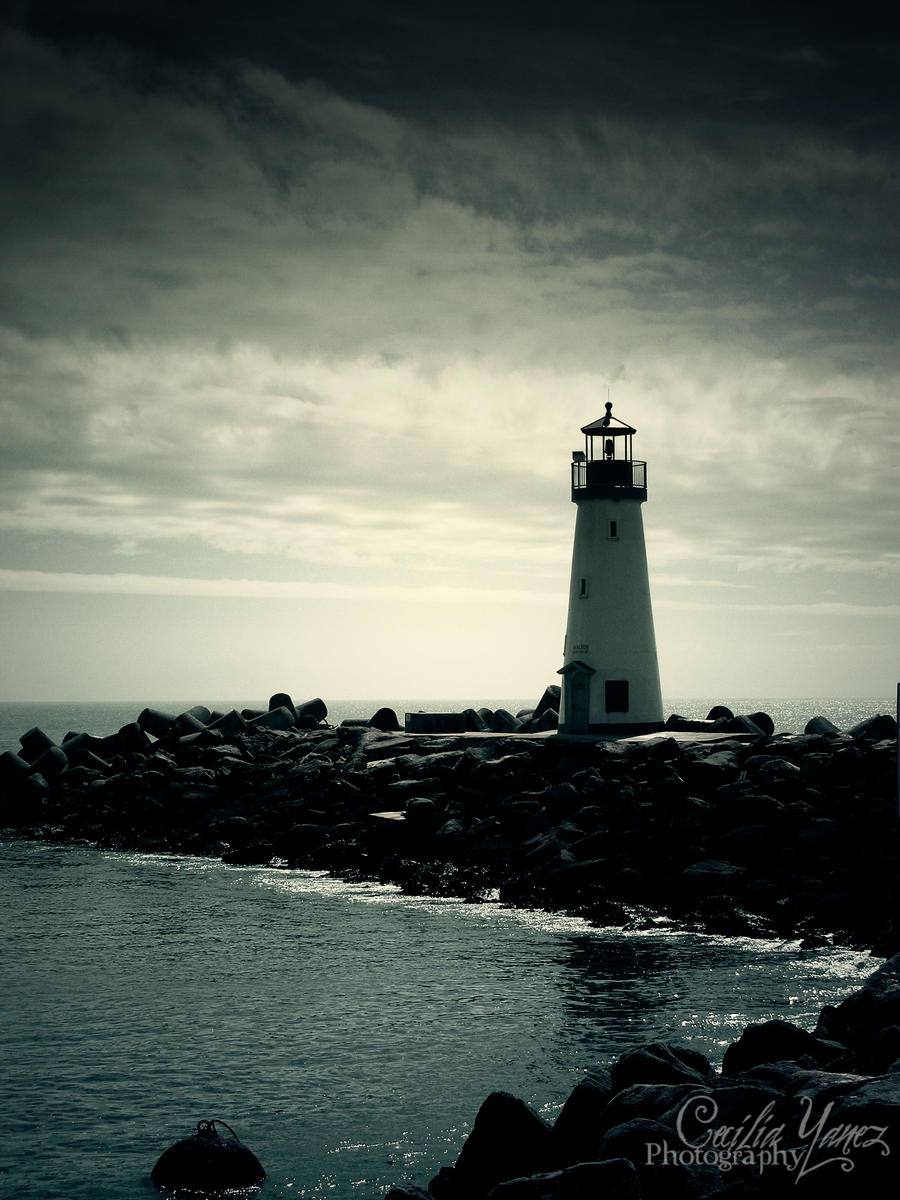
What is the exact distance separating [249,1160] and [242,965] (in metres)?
8.58

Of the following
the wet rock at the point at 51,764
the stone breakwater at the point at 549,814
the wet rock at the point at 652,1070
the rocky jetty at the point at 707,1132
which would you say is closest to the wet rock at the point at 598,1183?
the rocky jetty at the point at 707,1132

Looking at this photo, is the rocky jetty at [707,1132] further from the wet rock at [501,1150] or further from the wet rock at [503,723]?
the wet rock at [503,723]

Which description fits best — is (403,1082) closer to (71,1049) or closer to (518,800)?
(71,1049)

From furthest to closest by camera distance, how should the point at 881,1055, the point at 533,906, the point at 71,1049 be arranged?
the point at 533,906 < the point at 71,1049 < the point at 881,1055

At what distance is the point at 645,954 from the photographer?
61.1 ft

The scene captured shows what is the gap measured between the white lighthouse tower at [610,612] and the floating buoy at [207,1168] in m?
26.8

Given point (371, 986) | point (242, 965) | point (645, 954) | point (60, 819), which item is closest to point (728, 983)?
point (645, 954)

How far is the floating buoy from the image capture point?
33.9 ft

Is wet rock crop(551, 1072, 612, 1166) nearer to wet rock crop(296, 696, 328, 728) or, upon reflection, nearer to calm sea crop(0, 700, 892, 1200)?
calm sea crop(0, 700, 892, 1200)

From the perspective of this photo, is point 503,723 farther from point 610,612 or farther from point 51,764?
point 51,764
